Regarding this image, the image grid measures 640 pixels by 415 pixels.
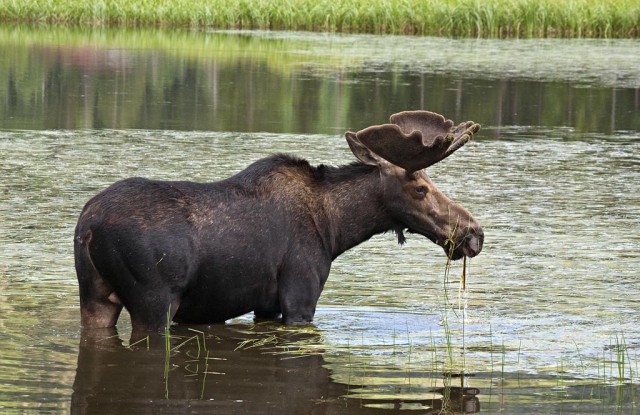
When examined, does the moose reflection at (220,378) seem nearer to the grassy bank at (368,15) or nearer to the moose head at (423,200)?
the moose head at (423,200)

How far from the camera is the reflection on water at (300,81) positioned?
2162 centimetres

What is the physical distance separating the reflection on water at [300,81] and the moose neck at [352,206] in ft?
36.7

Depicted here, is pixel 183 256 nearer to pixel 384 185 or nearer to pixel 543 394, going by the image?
pixel 384 185

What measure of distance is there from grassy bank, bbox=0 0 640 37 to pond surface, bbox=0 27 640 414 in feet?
42.0

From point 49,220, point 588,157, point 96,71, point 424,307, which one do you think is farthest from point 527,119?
point 424,307

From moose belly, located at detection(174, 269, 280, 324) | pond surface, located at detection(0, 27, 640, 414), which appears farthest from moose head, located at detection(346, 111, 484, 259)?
moose belly, located at detection(174, 269, 280, 324)

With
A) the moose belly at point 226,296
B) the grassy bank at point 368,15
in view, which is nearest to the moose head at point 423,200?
the moose belly at point 226,296

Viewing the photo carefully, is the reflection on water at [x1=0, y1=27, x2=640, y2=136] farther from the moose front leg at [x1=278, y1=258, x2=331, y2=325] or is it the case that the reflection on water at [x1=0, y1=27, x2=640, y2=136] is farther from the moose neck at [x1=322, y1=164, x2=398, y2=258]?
the moose front leg at [x1=278, y1=258, x2=331, y2=325]

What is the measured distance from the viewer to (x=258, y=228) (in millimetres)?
8312

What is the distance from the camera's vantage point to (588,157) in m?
17.6

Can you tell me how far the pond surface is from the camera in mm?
7262

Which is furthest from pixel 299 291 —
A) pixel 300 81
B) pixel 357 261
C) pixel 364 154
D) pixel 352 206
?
pixel 300 81

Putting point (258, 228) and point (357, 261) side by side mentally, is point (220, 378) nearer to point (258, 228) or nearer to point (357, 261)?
point (258, 228)

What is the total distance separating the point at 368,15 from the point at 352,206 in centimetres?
3347
